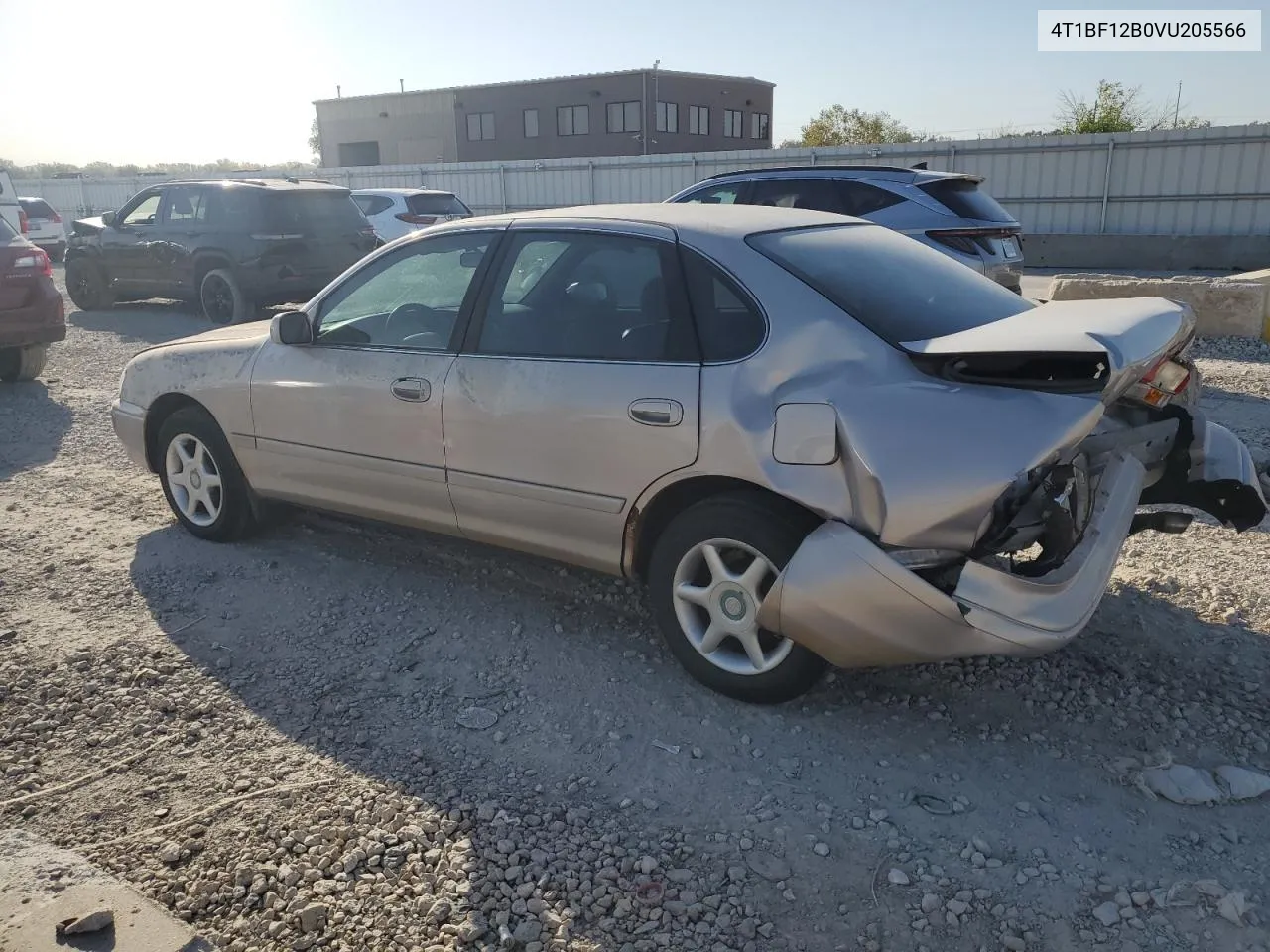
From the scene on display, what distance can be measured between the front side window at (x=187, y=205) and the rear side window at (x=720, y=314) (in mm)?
11019

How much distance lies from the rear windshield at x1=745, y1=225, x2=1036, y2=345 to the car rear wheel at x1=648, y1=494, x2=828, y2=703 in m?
0.75

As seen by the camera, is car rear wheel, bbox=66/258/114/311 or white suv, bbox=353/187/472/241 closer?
car rear wheel, bbox=66/258/114/311

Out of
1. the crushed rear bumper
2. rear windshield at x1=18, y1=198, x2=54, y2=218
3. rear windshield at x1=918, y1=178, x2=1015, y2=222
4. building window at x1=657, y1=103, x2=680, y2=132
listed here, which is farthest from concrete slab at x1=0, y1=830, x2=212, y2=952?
building window at x1=657, y1=103, x2=680, y2=132

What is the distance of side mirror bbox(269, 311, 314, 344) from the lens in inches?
187

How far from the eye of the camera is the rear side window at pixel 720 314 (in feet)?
11.7

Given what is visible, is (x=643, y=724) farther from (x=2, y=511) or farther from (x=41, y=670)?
(x=2, y=511)

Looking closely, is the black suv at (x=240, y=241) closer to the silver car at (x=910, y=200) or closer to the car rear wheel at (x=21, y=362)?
the car rear wheel at (x=21, y=362)

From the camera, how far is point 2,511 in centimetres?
605

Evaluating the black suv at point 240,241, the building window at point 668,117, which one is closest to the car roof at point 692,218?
the black suv at point 240,241

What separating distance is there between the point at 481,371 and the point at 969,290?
1958mm

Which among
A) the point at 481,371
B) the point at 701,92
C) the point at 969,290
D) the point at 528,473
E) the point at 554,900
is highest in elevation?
the point at 701,92

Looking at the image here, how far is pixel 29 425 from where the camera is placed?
823 cm

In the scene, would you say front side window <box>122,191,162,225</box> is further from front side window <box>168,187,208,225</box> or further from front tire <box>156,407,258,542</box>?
front tire <box>156,407,258,542</box>

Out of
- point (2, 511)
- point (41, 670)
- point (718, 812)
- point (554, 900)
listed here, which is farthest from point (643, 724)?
point (2, 511)
